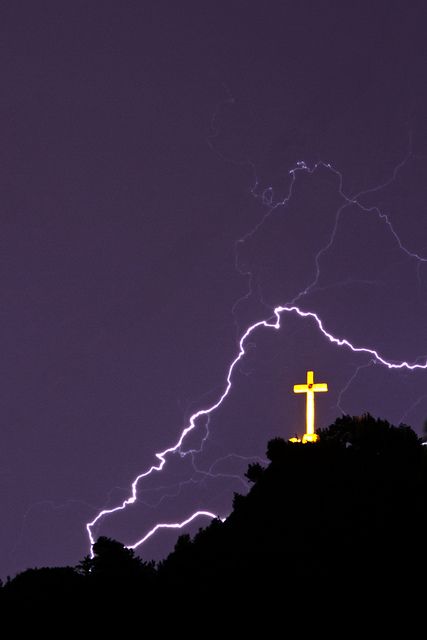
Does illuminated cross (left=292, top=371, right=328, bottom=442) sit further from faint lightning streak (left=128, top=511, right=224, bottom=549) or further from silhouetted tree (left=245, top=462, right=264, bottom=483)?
faint lightning streak (left=128, top=511, right=224, bottom=549)

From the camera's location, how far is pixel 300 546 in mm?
6477

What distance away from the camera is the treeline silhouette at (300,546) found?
18.8ft

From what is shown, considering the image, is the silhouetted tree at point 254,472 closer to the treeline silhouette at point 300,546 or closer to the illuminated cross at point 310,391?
the treeline silhouette at point 300,546

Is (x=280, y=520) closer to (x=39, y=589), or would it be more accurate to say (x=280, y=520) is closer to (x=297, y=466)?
(x=297, y=466)

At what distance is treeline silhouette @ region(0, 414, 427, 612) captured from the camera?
5.74m

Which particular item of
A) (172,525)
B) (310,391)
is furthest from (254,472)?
(172,525)

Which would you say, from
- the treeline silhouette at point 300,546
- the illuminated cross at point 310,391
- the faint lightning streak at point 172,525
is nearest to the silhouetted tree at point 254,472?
the treeline silhouette at point 300,546

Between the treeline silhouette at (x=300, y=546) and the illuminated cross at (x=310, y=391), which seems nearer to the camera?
the treeline silhouette at (x=300, y=546)

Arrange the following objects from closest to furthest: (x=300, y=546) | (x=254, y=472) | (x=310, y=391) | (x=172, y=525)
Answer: (x=300, y=546) → (x=254, y=472) → (x=310, y=391) → (x=172, y=525)

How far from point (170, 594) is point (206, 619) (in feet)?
1.09

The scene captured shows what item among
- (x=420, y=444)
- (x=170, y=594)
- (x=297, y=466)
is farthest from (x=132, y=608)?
(x=420, y=444)

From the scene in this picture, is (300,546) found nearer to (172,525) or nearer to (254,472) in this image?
(254,472)

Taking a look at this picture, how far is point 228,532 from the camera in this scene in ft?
24.5

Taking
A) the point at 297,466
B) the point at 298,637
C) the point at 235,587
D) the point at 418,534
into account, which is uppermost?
the point at 297,466
